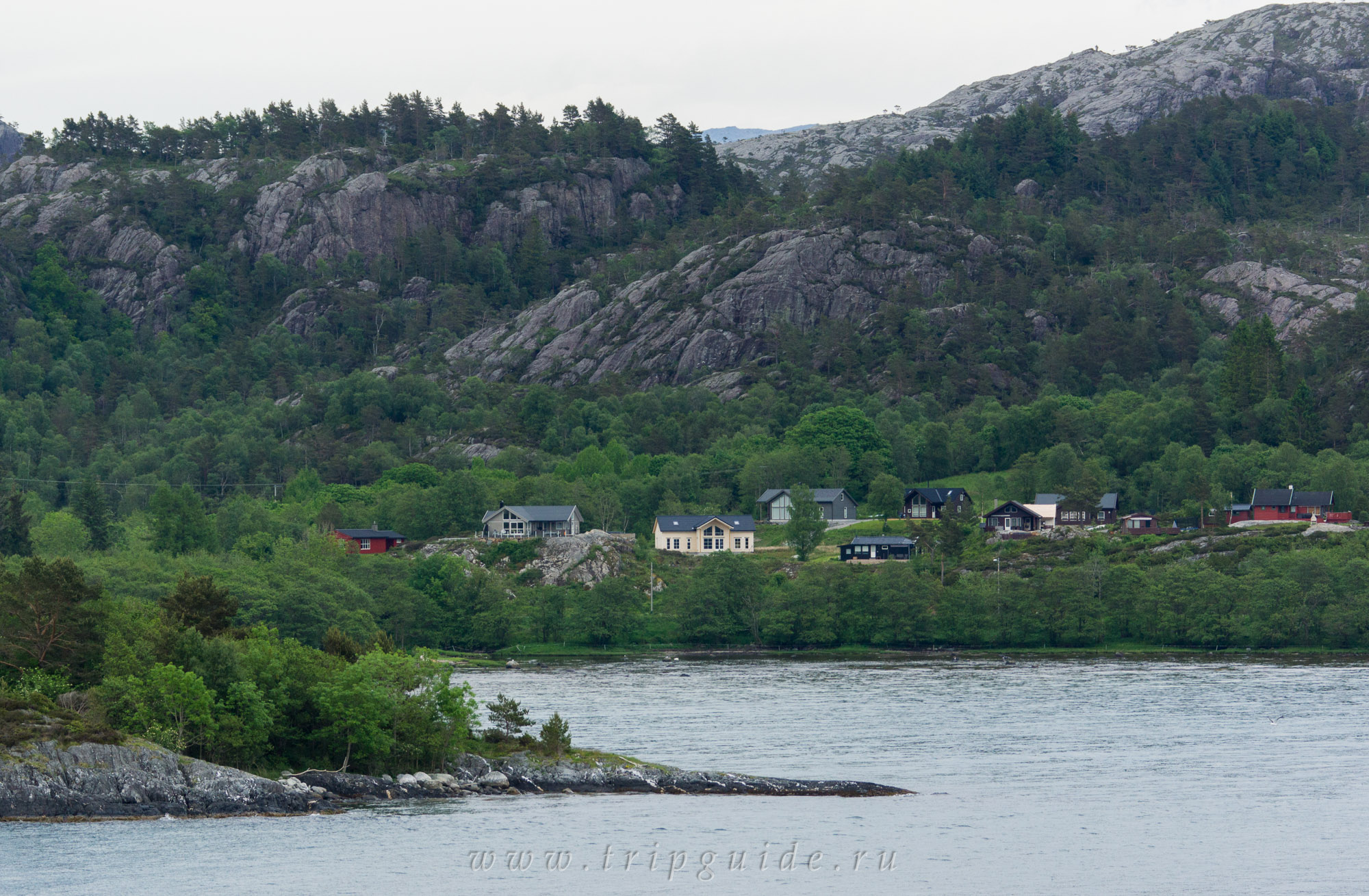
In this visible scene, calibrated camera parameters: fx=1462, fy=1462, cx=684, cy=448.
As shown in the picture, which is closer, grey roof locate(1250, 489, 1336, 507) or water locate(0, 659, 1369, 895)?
water locate(0, 659, 1369, 895)

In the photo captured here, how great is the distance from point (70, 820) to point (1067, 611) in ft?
284

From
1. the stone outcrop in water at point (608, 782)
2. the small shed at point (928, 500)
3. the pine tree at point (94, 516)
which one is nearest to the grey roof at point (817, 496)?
the small shed at point (928, 500)

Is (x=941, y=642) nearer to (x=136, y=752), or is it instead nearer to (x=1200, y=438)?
(x=1200, y=438)

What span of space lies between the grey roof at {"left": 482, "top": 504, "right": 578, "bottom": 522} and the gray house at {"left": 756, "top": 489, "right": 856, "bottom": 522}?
76.2 ft

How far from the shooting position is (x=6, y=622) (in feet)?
200

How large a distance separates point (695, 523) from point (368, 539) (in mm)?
34120

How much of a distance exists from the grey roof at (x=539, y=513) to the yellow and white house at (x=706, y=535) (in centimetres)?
1052

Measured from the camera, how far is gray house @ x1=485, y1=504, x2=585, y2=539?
505 ft

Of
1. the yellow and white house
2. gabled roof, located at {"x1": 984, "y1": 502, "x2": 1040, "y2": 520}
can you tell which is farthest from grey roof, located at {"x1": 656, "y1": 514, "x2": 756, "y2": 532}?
gabled roof, located at {"x1": 984, "y1": 502, "x2": 1040, "y2": 520}

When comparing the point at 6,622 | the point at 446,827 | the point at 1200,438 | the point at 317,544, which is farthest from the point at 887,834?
the point at 1200,438

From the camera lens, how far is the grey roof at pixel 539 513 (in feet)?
505

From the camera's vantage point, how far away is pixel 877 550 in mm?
142500

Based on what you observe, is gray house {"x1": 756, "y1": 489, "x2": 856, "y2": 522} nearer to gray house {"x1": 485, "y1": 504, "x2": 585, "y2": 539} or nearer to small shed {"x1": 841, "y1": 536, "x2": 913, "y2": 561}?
small shed {"x1": 841, "y1": 536, "x2": 913, "y2": 561}

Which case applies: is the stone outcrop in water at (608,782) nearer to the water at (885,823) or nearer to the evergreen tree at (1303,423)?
the water at (885,823)
